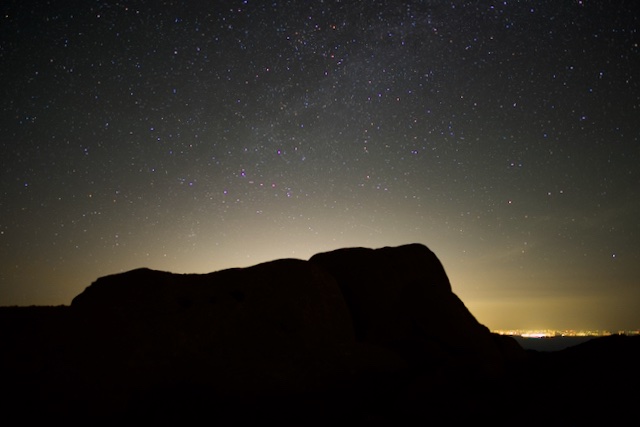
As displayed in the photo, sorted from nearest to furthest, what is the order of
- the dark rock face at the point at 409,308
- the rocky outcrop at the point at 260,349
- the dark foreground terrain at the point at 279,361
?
the dark foreground terrain at the point at 279,361 < the rocky outcrop at the point at 260,349 < the dark rock face at the point at 409,308

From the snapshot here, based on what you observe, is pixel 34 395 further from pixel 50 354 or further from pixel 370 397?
pixel 370 397

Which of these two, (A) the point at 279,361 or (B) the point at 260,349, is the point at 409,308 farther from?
(B) the point at 260,349

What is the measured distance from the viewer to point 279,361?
1145 cm

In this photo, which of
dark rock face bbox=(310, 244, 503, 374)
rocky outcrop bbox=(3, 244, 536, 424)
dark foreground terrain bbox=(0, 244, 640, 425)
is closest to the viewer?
dark foreground terrain bbox=(0, 244, 640, 425)

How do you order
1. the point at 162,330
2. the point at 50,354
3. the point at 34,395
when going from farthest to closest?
1. the point at 162,330
2. the point at 50,354
3. the point at 34,395

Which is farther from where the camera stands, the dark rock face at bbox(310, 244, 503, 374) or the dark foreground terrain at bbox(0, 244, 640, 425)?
the dark rock face at bbox(310, 244, 503, 374)

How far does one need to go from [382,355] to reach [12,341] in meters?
9.98

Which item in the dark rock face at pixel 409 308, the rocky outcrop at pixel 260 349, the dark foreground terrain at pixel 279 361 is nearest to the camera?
the dark foreground terrain at pixel 279 361

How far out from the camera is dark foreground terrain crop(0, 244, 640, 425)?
8984 mm

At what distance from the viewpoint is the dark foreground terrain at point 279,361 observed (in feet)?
29.5

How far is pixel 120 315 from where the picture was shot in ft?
36.0

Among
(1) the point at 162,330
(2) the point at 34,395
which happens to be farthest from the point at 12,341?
(1) the point at 162,330

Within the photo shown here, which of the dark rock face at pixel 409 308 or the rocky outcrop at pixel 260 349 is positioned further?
the dark rock face at pixel 409 308

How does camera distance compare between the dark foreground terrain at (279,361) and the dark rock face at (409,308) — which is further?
the dark rock face at (409,308)
